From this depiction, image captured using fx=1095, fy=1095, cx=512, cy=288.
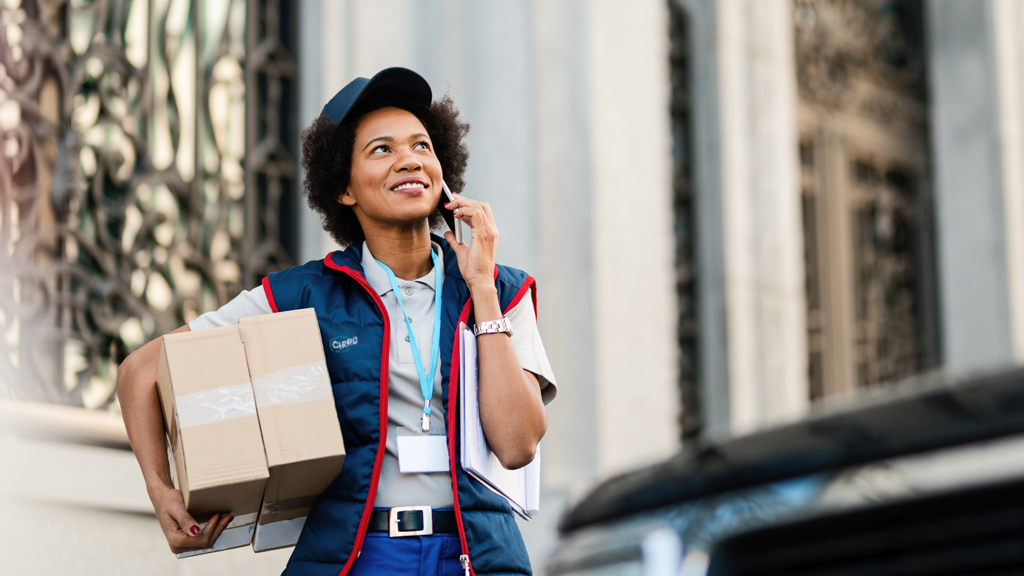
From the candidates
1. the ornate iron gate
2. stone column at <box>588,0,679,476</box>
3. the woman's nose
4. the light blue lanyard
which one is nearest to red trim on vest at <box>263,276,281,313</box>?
the light blue lanyard

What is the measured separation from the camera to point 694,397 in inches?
265

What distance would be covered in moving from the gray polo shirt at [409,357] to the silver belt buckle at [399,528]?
0.04 feet

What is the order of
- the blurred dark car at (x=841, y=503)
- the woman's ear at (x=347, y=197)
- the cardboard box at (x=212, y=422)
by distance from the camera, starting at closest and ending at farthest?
the blurred dark car at (x=841, y=503)
the cardboard box at (x=212, y=422)
the woman's ear at (x=347, y=197)

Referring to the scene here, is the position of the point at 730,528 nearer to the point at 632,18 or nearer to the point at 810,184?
the point at 632,18

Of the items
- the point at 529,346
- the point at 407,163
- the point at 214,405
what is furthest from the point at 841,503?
the point at 407,163

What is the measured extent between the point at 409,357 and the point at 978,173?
27.3 ft

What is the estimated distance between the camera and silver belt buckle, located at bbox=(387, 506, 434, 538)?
74.3 inches

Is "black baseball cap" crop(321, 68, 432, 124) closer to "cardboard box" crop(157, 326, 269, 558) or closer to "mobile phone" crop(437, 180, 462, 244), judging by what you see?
"mobile phone" crop(437, 180, 462, 244)

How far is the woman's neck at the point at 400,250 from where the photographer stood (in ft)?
7.04

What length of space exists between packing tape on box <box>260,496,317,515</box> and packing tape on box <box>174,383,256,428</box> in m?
0.19

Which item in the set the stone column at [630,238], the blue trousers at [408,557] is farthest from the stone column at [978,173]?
the blue trousers at [408,557]

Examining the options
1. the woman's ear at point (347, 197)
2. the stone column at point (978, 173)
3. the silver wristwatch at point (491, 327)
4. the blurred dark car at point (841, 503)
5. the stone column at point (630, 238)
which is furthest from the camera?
the stone column at point (978, 173)

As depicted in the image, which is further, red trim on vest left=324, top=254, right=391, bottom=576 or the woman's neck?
the woman's neck

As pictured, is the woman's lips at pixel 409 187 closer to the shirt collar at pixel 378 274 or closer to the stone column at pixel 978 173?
the shirt collar at pixel 378 274
